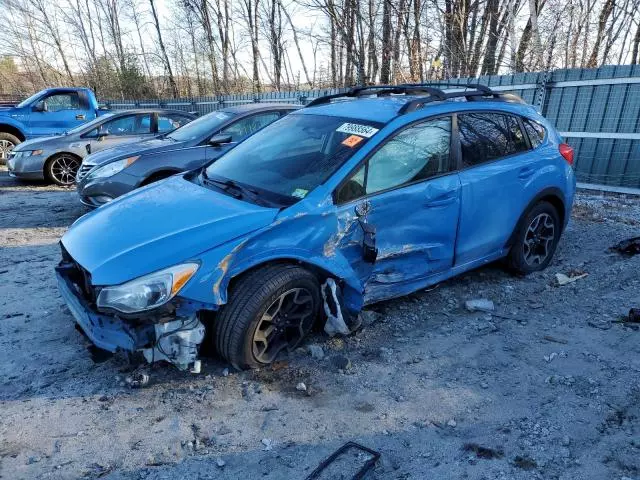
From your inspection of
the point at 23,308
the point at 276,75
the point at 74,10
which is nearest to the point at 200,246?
the point at 23,308

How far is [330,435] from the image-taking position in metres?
2.38

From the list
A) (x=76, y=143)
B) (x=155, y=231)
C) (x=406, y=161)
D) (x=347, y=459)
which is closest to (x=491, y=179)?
(x=406, y=161)

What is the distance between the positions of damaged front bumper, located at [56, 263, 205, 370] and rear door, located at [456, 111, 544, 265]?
2.16 metres

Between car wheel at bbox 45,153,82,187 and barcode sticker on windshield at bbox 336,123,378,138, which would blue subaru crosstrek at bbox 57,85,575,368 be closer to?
barcode sticker on windshield at bbox 336,123,378,138

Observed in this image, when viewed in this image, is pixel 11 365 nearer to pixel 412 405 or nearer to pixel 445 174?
pixel 412 405

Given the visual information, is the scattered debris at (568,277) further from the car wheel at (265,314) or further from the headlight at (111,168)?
the headlight at (111,168)

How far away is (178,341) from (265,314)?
1.73 ft

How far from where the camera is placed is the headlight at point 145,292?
247 cm

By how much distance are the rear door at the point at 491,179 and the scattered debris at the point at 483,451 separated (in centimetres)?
167

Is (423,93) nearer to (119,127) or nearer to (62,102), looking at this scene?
(119,127)

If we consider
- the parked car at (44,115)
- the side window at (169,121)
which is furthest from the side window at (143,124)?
the parked car at (44,115)

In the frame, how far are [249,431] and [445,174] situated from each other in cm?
228

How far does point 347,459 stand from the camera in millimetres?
2217

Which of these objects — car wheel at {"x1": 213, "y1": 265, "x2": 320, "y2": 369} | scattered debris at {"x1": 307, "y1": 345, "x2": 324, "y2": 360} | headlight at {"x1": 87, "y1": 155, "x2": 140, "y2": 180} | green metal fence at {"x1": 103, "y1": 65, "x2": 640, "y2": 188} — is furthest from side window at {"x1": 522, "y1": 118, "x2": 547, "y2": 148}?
headlight at {"x1": 87, "y1": 155, "x2": 140, "y2": 180}
